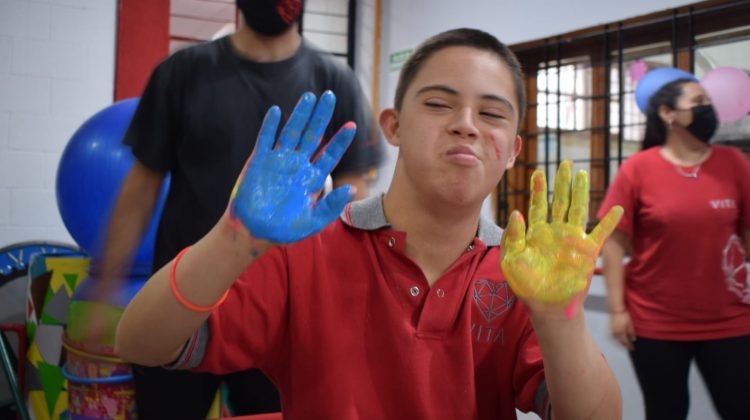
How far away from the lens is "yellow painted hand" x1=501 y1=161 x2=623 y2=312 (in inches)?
30.4

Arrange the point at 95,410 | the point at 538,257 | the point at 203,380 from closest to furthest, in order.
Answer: the point at 538,257
the point at 203,380
the point at 95,410

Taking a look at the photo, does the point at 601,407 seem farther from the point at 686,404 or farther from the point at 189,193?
the point at 686,404

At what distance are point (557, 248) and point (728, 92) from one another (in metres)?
1.87

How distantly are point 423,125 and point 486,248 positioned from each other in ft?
0.71

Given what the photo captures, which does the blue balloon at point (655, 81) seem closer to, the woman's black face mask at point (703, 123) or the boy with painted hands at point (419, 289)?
the woman's black face mask at point (703, 123)

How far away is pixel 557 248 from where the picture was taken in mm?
776

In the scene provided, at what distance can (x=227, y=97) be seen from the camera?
1308 millimetres

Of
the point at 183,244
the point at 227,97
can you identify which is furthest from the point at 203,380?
the point at 227,97

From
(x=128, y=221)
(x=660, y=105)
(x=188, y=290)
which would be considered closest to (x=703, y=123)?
(x=660, y=105)

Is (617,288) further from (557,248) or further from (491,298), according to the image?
(557,248)

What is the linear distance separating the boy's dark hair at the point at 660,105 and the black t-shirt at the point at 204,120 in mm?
1296

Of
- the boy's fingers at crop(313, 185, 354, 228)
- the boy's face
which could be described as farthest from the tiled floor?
the boy's fingers at crop(313, 185, 354, 228)

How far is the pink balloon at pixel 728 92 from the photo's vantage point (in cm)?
224

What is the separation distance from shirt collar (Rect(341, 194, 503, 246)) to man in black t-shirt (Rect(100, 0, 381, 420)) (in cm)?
39
